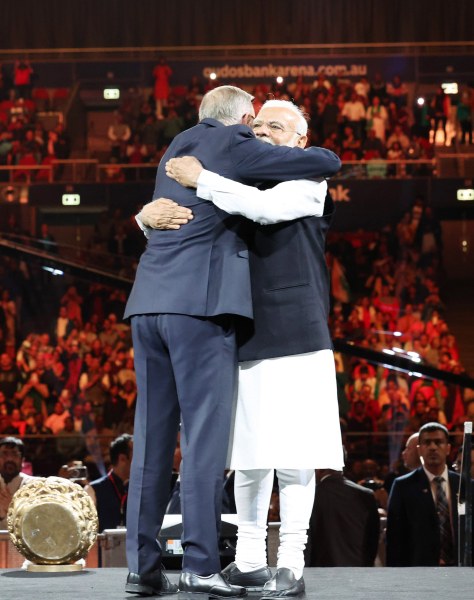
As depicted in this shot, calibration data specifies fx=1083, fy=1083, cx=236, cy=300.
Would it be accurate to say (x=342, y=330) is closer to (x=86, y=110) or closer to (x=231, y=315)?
(x=86, y=110)

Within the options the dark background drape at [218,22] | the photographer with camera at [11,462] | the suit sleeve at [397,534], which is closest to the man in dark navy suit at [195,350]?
the suit sleeve at [397,534]

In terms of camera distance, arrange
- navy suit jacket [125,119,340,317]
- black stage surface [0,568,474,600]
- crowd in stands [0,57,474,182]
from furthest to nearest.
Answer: crowd in stands [0,57,474,182] < navy suit jacket [125,119,340,317] < black stage surface [0,568,474,600]

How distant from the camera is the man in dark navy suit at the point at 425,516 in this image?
5.40 meters

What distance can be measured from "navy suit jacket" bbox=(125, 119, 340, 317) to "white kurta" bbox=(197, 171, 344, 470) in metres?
0.08

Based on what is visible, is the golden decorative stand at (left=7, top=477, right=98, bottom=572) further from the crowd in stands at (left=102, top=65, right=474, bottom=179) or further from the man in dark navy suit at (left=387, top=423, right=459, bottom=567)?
the crowd in stands at (left=102, top=65, right=474, bottom=179)

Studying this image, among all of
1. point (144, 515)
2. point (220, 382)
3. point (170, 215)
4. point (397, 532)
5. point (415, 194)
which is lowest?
point (397, 532)

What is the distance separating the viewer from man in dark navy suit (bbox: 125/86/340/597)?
2736 mm

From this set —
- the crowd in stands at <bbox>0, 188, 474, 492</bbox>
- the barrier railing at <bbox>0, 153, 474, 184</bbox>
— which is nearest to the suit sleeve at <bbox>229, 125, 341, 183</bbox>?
the crowd in stands at <bbox>0, 188, 474, 492</bbox>

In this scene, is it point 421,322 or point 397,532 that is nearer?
point 397,532

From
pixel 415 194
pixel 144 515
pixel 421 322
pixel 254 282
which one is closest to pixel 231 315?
pixel 254 282

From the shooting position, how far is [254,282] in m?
2.95

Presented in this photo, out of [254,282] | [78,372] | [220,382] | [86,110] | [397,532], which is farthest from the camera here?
[86,110]

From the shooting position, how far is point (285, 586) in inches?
109

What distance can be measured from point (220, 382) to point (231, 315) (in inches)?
7.2
